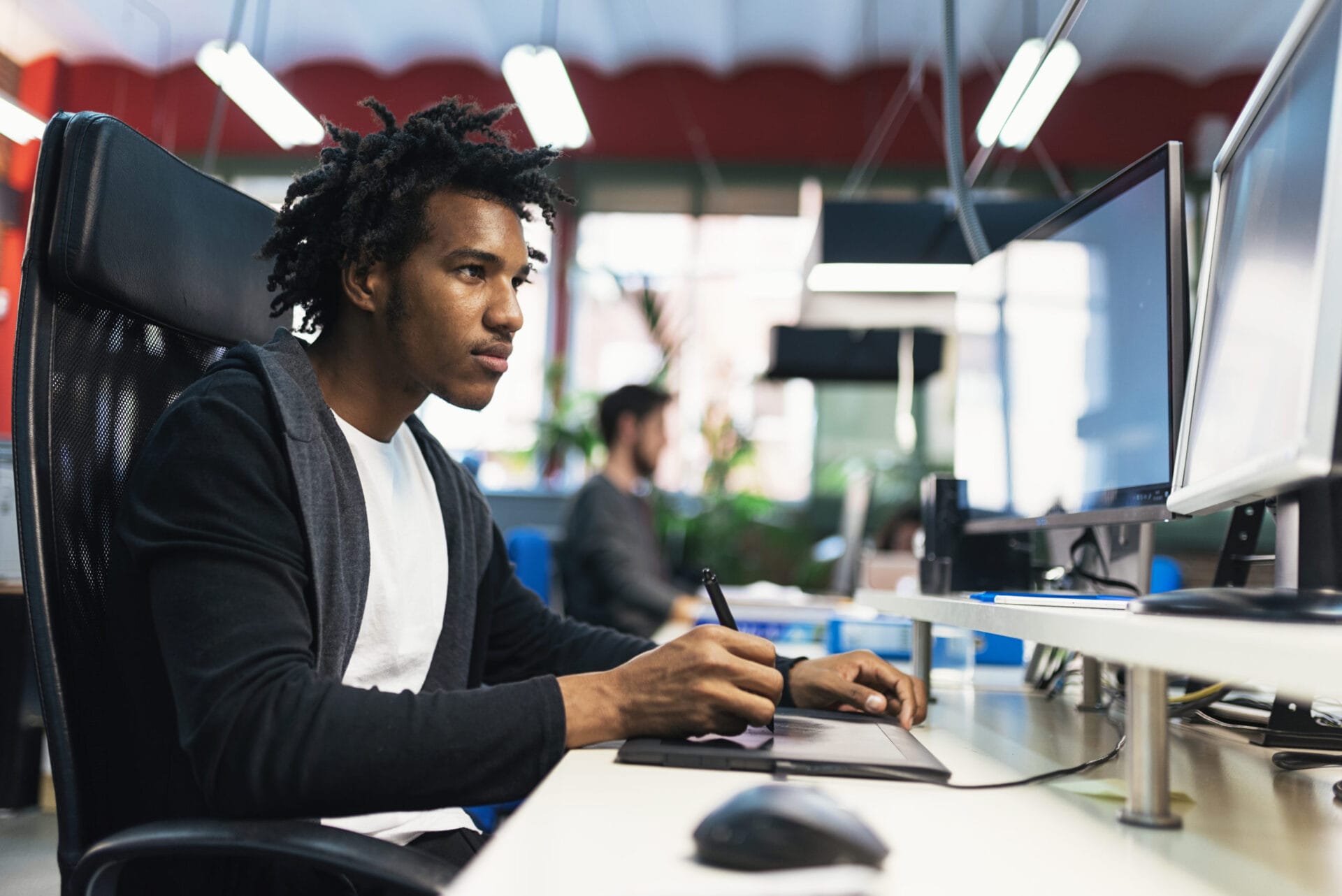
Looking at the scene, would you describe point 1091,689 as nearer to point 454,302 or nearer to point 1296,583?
point 1296,583

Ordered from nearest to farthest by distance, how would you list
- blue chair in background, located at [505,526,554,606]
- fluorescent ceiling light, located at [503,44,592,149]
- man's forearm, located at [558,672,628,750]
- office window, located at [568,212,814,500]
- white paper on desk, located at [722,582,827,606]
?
man's forearm, located at [558,672,628,750]
white paper on desk, located at [722,582,827,606]
blue chair in background, located at [505,526,554,606]
fluorescent ceiling light, located at [503,44,592,149]
office window, located at [568,212,814,500]

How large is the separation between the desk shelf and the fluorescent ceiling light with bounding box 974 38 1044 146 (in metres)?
1.07

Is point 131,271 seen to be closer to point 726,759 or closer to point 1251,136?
point 726,759

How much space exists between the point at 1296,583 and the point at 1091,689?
0.59 meters

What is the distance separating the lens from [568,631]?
140 cm

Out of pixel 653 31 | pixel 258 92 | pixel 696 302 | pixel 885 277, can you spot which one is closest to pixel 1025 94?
pixel 885 277

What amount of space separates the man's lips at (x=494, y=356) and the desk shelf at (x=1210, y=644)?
0.68 m

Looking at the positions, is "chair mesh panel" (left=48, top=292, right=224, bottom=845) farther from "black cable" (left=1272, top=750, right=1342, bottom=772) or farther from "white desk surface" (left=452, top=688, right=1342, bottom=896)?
"black cable" (left=1272, top=750, right=1342, bottom=772)

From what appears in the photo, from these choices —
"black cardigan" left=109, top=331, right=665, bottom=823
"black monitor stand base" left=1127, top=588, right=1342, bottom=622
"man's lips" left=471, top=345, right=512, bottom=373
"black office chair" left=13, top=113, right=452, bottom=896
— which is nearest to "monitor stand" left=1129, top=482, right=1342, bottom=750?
"black monitor stand base" left=1127, top=588, right=1342, bottom=622

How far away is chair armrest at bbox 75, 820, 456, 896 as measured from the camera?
726 mm

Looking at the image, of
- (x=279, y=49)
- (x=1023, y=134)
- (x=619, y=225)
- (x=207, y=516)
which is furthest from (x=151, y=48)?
(x=207, y=516)

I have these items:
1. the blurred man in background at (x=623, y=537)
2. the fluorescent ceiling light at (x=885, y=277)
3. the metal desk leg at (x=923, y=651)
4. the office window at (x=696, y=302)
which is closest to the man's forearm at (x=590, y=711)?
the metal desk leg at (x=923, y=651)

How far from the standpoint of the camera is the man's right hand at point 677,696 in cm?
87

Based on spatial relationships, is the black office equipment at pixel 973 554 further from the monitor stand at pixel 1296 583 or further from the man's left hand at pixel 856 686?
the monitor stand at pixel 1296 583
